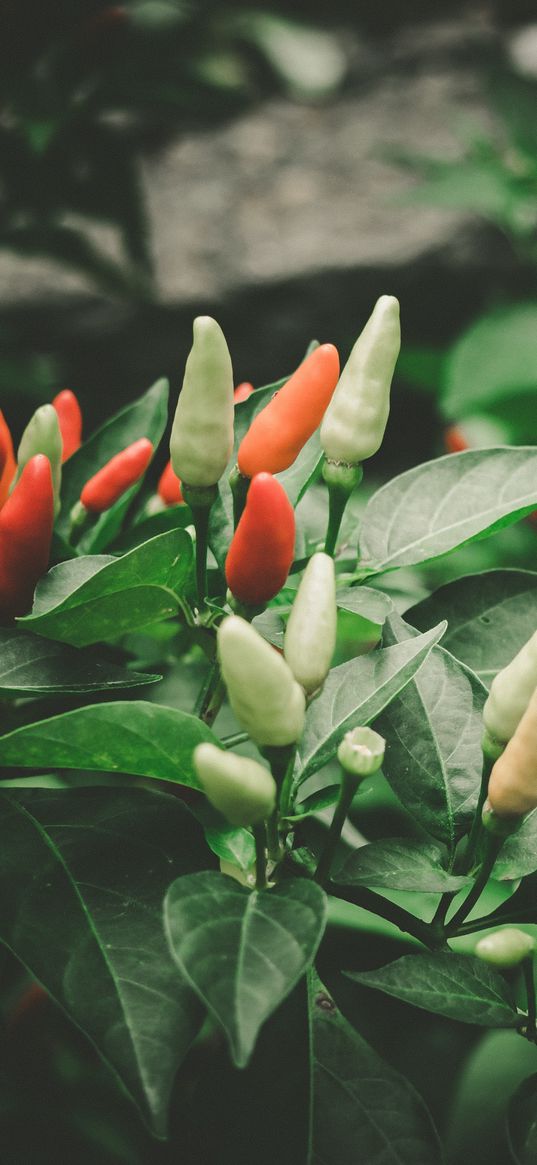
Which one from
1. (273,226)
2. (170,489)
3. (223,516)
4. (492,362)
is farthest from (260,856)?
(273,226)

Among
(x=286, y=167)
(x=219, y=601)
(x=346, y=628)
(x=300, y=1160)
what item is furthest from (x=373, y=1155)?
(x=286, y=167)

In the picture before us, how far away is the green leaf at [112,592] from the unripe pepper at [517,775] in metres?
0.20

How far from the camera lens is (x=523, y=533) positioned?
1.53 metres

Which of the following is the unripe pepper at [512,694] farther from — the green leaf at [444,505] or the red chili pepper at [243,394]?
the red chili pepper at [243,394]

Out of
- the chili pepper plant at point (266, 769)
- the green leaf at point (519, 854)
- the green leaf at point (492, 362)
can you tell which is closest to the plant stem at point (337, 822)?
the chili pepper plant at point (266, 769)

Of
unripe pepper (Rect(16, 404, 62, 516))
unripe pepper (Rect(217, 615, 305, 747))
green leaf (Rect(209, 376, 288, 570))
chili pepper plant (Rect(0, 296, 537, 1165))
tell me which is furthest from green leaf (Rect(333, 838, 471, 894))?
unripe pepper (Rect(16, 404, 62, 516))

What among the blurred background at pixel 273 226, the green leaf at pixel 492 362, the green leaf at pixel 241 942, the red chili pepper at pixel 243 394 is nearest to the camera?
the green leaf at pixel 241 942

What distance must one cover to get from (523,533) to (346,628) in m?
0.75

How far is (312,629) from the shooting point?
1.61ft

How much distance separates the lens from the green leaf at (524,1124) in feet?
1.65

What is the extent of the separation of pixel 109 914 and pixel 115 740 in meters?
0.11

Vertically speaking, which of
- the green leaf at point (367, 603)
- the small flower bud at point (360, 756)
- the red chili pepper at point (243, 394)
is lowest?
the green leaf at point (367, 603)

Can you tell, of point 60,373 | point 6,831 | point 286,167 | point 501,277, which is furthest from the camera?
point 286,167

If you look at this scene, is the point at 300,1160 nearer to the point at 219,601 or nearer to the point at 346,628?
the point at 219,601
